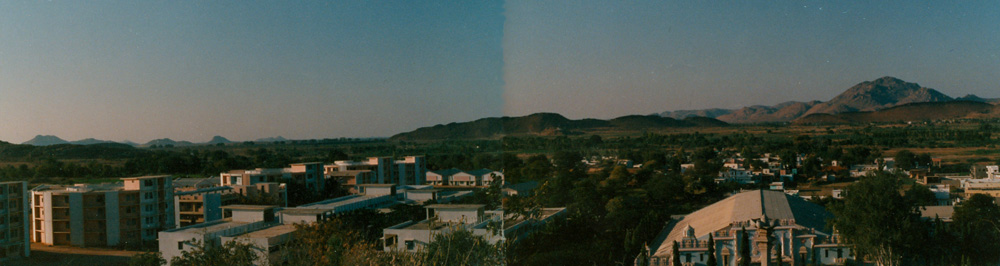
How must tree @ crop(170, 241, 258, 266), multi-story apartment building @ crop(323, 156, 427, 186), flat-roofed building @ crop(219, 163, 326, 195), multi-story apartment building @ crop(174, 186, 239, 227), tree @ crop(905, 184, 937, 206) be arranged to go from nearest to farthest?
tree @ crop(170, 241, 258, 266), tree @ crop(905, 184, 937, 206), multi-story apartment building @ crop(174, 186, 239, 227), flat-roofed building @ crop(219, 163, 326, 195), multi-story apartment building @ crop(323, 156, 427, 186)

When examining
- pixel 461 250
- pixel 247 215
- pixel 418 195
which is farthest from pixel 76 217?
pixel 461 250

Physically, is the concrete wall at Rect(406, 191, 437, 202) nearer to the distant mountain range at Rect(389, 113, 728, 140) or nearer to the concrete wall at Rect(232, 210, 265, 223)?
the distant mountain range at Rect(389, 113, 728, 140)

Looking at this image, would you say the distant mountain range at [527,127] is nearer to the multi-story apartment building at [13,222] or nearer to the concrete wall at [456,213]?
the concrete wall at [456,213]

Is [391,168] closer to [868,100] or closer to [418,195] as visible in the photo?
[418,195]

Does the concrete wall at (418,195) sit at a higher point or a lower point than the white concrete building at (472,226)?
lower

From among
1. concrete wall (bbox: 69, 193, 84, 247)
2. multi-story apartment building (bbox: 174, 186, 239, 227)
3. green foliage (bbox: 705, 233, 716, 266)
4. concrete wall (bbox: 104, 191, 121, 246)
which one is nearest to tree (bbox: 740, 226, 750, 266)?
green foliage (bbox: 705, 233, 716, 266)

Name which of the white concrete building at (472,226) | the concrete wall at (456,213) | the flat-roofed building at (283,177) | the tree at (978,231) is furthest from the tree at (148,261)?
the tree at (978,231)

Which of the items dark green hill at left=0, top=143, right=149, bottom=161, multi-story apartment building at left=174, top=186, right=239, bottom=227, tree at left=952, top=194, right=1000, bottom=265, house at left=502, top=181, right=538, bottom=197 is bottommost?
tree at left=952, top=194, right=1000, bottom=265

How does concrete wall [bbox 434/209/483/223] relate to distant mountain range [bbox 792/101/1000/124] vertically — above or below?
below
